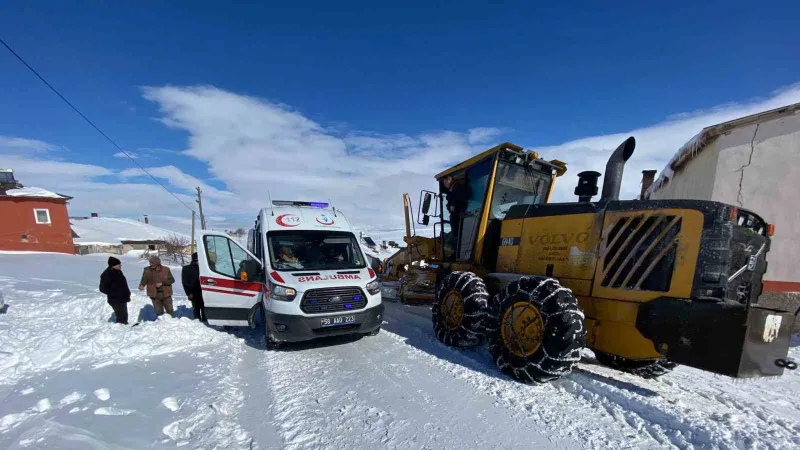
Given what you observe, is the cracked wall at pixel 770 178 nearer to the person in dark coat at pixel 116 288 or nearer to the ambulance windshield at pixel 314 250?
the ambulance windshield at pixel 314 250

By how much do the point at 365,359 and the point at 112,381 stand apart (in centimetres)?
284

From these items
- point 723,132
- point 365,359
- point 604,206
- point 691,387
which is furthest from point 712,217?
point 723,132

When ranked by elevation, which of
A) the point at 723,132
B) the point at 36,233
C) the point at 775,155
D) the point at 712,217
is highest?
the point at 723,132

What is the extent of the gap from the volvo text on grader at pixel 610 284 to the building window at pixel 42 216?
31778mm

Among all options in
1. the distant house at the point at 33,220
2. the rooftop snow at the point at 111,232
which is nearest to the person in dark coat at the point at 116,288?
the distant house at the point at 33,220

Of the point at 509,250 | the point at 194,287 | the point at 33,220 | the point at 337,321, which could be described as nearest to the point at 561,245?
the point at 509,250

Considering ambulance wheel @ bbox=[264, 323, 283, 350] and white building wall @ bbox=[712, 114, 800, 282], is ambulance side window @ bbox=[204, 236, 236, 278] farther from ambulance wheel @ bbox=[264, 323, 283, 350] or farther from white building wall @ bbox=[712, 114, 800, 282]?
white building wall @ bbox=[712, 114, 800, 282]

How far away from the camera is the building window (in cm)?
2406

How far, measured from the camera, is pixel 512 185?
5992 mm

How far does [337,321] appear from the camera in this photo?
5.16 metres

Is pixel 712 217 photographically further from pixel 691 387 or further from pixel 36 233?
pixel 36 233

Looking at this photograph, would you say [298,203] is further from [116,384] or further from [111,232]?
[111,232]

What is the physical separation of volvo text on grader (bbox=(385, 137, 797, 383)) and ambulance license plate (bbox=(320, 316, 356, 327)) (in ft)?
4.82

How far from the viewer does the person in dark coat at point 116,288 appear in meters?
5.78
